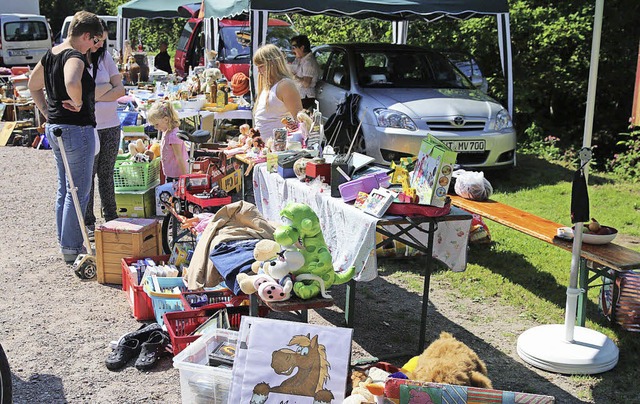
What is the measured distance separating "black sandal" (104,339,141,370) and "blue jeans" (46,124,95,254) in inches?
71.8

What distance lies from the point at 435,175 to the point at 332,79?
615 cm

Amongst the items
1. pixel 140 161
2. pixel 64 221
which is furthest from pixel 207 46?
pixel 64 221

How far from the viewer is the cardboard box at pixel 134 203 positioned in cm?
710

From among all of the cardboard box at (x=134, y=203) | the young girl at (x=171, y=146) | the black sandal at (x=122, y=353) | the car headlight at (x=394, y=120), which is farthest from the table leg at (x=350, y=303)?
the car headlight at (x=394, y=120)

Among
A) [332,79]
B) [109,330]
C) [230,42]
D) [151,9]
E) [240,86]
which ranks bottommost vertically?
[109,330]

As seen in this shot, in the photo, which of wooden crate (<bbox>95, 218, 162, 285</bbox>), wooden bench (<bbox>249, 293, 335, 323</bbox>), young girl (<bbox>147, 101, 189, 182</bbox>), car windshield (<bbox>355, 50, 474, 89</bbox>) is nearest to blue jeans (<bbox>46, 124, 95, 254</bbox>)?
wooden crate (<bbox>95, 218, 162, 285</bbox>)

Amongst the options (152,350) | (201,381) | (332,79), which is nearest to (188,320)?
(152,350)

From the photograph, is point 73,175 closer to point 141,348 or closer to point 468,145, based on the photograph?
point 141,348

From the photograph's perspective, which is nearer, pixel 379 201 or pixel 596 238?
pixel 379 201

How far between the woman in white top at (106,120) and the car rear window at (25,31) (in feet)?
69.8

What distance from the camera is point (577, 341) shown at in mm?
4480

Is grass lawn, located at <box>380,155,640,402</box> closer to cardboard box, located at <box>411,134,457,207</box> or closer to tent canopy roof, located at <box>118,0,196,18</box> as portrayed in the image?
cardboard box, located at <box>411,134,457,207</box>

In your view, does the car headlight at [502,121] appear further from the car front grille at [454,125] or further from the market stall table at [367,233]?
the market stall table at [367,233]

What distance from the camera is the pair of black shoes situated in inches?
171
